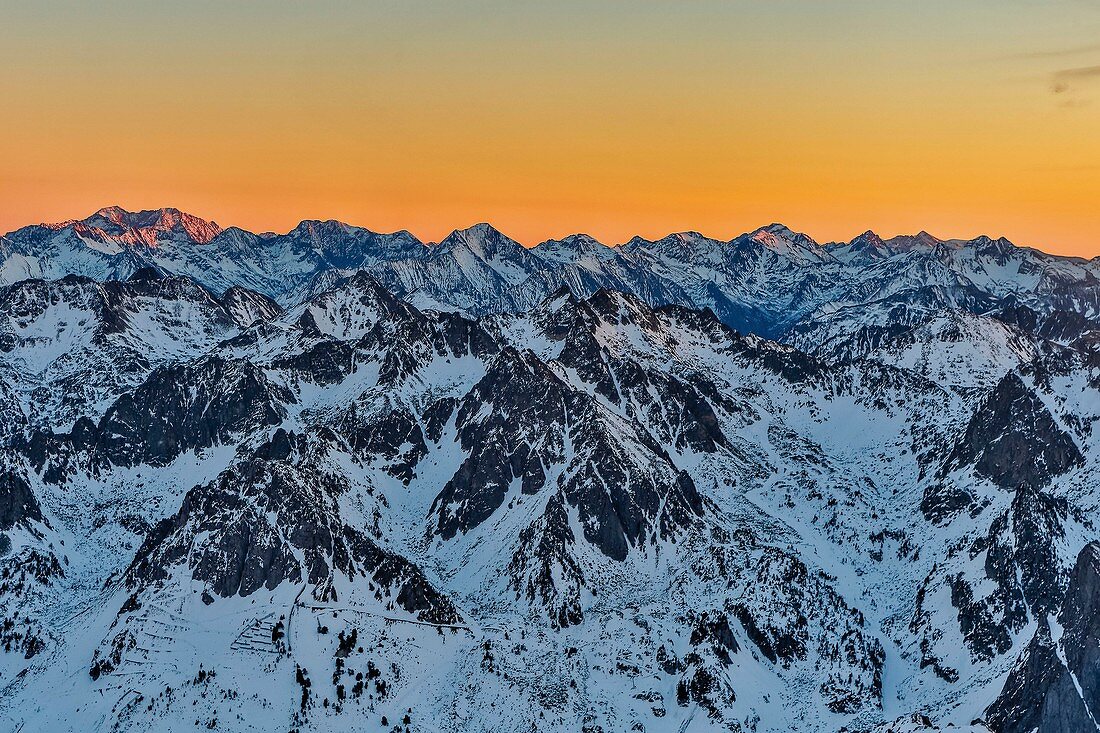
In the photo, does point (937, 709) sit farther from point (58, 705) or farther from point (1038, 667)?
point (58, 705)

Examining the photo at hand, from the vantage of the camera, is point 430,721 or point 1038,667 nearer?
point 1038,667

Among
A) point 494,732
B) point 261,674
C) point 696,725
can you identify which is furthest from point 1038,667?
point 261,674

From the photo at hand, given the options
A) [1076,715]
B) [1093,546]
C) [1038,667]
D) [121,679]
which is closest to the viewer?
[1076,715]

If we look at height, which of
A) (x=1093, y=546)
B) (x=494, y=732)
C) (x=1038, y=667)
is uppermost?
(x=1093, y=546)

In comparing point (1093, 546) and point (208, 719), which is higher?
point (1093, 546)

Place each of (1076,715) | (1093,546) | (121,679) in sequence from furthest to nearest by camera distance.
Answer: (121,679) < (1093,546) < (1076,715)

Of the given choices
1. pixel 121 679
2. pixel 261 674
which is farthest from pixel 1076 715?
pixel 121 679

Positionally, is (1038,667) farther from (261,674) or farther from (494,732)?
(261,674)
